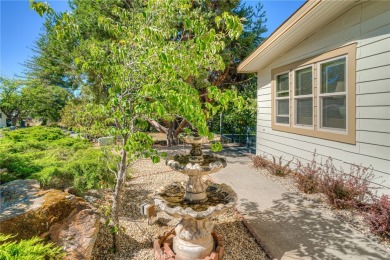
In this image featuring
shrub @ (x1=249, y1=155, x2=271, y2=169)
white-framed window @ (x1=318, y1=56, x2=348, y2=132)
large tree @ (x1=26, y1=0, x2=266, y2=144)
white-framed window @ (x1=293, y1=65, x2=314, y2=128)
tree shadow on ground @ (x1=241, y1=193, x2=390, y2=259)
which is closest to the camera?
tree shadow on ground @ (x1=241, y1=193, x2=390, y2=259)

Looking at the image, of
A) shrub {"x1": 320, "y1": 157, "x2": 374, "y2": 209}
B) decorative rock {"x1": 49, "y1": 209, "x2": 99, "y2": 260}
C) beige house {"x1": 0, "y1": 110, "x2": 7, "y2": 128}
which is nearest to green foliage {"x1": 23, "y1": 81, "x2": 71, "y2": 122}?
beige house {"x1": 0, "y1": 110, "x2": 7, "y2": 128}

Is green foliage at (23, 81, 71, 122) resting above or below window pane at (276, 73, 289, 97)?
above

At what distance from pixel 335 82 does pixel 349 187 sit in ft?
7.08

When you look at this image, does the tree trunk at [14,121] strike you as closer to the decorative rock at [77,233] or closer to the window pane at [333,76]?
the decorative rock at [77,233]

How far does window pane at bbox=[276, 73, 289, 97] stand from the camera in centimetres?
619

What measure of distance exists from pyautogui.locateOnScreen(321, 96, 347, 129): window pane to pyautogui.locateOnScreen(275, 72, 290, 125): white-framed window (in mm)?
1373

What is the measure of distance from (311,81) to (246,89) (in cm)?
505

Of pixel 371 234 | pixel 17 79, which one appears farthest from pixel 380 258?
pixel 17 79

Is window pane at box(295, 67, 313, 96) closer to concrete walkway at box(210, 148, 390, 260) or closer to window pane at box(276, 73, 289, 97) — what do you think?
window pane at box(276, 73, 289, 97)

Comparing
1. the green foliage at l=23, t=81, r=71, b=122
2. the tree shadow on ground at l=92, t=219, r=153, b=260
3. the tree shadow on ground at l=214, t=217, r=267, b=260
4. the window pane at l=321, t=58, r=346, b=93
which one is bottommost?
the tree shadow on ground at l=214, t=217, r=267, b=260

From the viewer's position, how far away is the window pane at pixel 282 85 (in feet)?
20.3

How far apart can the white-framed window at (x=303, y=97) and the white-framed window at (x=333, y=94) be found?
297mm

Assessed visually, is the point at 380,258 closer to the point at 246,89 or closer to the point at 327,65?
the point at 327,65

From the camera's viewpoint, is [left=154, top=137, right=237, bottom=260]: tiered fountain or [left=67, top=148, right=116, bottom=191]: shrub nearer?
[left=154, top=137, right=237, bottom=260]: tiered fountain
